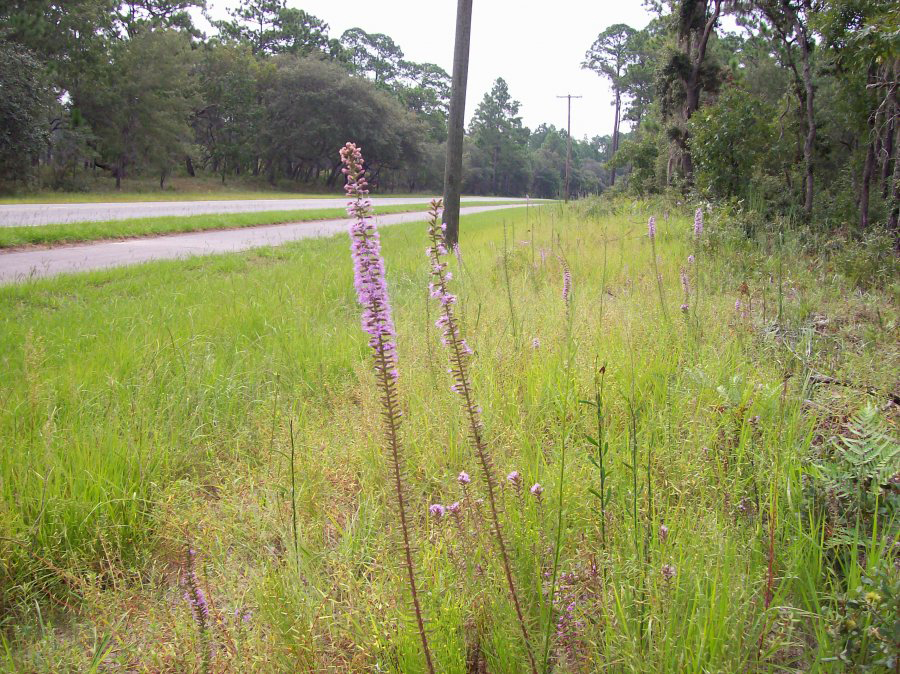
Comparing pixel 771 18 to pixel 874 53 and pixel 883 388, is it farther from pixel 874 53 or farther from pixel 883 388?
pixel 883 388

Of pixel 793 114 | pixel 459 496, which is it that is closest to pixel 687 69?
pixel 793 114

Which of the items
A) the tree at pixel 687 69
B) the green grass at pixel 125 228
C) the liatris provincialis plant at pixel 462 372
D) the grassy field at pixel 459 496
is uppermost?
the tree at pixel 687 69

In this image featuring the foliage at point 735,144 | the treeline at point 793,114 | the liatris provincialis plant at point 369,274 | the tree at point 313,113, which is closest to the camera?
the liatris provincialis plant at point 369,274

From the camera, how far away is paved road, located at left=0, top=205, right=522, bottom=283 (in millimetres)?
7234

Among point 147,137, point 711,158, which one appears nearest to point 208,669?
point 711,158

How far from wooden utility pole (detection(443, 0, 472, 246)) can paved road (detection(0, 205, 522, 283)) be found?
2.53 meters

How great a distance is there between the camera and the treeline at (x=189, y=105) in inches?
1021

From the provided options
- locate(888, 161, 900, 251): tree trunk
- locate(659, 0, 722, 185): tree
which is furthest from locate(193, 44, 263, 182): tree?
locate(888, 161, 900, 251): tree trunk

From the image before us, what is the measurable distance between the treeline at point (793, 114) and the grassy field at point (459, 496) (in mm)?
5698

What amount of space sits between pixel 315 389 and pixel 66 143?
32568mm

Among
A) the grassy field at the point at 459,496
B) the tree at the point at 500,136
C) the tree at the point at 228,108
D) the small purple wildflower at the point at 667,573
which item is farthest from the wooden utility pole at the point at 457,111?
the tree at the point at 500,136

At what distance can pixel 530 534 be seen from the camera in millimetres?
1699

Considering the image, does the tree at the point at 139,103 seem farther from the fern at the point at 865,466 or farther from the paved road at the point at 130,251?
the fern at the point at 865,466

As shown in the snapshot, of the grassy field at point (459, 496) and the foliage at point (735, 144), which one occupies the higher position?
the foliage at point (735, 144)
